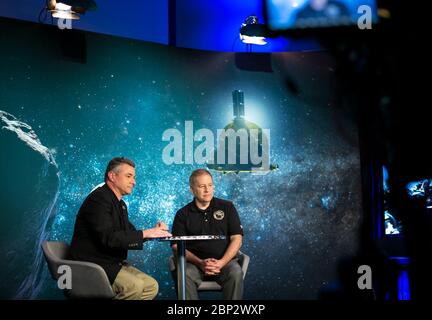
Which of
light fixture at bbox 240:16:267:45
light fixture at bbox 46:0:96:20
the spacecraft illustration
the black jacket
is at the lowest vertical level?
the black jacket

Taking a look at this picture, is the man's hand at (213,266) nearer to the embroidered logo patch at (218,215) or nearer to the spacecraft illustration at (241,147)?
the embroidered logo patch at (218,215)

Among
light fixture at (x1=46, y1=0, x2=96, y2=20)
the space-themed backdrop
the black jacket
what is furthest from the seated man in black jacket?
light fixture at (x1=46, y1=0, x2=96, y2=20)

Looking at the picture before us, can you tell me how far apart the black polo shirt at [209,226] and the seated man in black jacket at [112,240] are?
2.08 ft

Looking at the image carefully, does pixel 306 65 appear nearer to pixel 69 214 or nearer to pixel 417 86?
pixel 69 214

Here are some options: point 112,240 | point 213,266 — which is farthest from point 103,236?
point 213,266

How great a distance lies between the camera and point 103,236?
398 cm

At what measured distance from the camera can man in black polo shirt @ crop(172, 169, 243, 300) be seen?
15.1 feet

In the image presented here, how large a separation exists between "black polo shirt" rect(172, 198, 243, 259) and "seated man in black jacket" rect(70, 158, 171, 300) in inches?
25.0

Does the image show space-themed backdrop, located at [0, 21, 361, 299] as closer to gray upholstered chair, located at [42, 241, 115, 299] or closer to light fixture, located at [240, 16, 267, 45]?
light fixture, located at [240, 16, 267, 45]

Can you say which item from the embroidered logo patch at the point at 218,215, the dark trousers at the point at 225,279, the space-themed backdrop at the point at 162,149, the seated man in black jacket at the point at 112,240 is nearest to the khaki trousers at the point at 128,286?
the seated man in black jacket at the point at 112,240

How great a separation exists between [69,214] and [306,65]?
3078 mm

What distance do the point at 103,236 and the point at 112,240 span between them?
7 centimetres

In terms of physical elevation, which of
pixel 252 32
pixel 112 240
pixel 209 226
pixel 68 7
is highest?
pixel 252 32

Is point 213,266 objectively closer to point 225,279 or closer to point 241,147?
point 225,279
